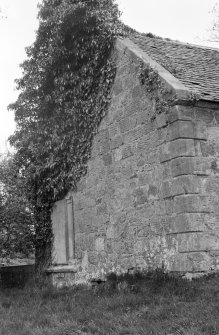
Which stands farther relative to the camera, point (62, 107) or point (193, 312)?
point (62, 107)

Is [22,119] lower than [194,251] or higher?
higher

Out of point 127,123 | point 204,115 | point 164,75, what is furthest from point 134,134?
point 204,115

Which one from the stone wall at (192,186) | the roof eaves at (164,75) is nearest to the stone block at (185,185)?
the stone wall at (192,186)

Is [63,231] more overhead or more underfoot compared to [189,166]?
more underfoot

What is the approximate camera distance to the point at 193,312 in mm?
6586

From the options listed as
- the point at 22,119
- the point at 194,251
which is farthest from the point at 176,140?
the point at 22,119

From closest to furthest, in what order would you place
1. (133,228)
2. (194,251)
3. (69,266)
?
(194,251) → (133,228) → (69,266)

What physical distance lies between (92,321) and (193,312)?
5.27ft

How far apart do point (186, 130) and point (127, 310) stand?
3.51 meters

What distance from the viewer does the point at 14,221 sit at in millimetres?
13953

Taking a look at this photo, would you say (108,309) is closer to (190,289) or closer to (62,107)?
(190,289)

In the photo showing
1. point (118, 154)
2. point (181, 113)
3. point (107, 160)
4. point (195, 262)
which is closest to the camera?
point (195, 262)

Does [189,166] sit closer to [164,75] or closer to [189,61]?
[164,75]

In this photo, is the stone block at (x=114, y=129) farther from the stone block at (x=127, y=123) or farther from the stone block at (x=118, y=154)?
the stone block at (x=118, y=154)
